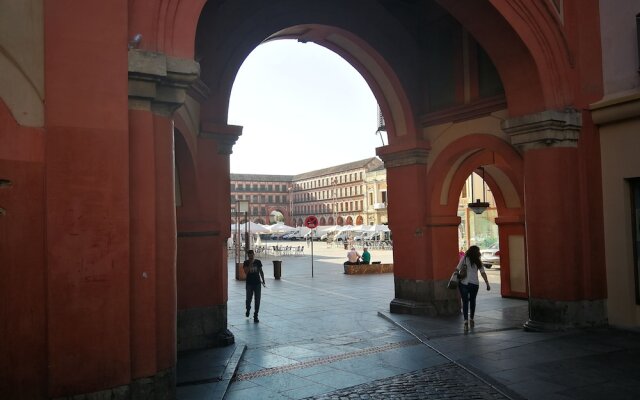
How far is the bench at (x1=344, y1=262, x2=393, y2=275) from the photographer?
22723 millimetres

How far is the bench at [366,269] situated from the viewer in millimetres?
22723

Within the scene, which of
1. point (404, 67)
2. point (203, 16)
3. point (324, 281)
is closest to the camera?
point (203, 16)

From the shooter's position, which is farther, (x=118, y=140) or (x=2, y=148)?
(x=118, y=140)

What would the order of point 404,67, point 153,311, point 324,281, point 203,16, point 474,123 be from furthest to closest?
point 324,281 → point 404,67 → point 474,123 → point 203,16 → point 153,311

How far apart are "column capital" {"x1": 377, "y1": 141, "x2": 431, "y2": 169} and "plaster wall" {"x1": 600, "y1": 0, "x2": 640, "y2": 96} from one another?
13.1 feet

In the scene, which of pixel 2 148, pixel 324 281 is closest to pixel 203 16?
pixel 2 148

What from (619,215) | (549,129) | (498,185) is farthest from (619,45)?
(498,185)

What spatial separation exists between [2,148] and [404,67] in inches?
376

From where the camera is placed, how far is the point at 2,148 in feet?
14.4

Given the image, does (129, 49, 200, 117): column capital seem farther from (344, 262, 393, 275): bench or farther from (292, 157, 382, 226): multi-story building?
(292, 157, 382, 226): multi-story building

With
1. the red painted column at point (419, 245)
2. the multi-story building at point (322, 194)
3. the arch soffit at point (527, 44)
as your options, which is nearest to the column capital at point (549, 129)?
the arch soffit at point (527, 44)

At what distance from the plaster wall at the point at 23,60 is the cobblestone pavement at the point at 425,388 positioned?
4245mm

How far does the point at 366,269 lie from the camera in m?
23.0

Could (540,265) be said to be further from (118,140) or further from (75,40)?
(75,40)
